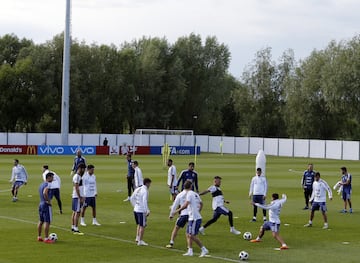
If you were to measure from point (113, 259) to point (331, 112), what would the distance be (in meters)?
86.9

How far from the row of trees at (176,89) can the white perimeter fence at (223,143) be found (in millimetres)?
7928

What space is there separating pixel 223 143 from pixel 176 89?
16096 mm

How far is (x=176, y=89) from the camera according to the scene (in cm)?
11612

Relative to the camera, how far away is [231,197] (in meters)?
38.3

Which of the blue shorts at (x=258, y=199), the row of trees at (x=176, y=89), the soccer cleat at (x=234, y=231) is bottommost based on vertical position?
the soccer cleat at (x=234, y=231)

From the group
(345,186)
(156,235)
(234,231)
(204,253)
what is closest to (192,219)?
(204,253)

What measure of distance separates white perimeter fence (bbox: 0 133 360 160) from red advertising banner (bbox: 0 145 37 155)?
8003 mm

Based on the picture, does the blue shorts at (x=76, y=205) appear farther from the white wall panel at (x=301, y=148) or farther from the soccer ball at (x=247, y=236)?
the white wall panel at (x=301, y=148)

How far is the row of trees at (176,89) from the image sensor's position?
10331 cm

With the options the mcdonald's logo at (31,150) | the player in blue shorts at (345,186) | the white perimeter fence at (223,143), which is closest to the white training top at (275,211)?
the player in blue shorts at (345,186)

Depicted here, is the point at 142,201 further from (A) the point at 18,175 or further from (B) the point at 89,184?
(A) the point at 18,175

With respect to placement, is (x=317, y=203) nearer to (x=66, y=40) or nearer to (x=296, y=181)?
(x=296, y=181)

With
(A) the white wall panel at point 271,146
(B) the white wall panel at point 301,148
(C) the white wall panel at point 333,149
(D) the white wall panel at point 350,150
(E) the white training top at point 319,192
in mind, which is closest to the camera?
(E) the white training top at point 319,192

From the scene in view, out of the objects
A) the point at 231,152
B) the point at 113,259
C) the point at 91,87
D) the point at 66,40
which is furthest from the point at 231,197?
the point at 91,87
